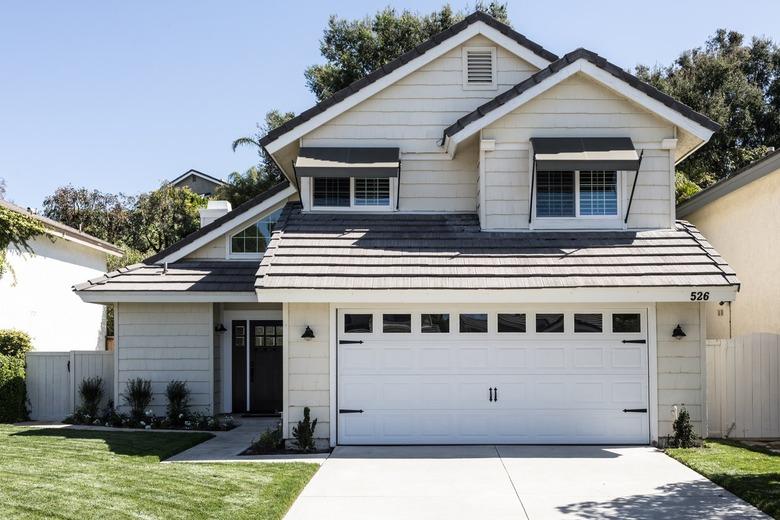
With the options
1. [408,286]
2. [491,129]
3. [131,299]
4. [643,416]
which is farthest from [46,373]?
[643,416]

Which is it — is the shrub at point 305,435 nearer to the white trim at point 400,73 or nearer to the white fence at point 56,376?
the white trim at point 400,73

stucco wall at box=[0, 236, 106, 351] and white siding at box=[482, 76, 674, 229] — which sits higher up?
white siding at box=[482, 76, 674, 229]

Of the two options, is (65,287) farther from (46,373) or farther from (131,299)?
(131,299)

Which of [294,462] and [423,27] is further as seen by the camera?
[423,27]

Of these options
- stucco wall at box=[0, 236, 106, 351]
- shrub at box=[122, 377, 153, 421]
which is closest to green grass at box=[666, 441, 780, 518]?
shrub at box=[122, 377, 153, 421]

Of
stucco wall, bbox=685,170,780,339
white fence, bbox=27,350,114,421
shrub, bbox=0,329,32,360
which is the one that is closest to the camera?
stucco wall, bbox=685,170,780,339

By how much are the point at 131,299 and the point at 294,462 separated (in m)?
5.68

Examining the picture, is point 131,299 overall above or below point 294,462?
above

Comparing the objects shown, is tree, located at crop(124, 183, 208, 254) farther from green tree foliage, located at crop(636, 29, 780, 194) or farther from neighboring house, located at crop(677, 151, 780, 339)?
neighboring house, located at crop(677, 151, 780, 339)

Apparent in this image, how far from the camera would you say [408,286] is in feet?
38.8

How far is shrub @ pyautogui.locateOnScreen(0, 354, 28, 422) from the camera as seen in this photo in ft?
51.1

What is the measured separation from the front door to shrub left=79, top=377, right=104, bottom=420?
2.69 metres

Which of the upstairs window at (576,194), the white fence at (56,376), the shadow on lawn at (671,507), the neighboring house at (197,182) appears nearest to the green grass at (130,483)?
the shadow on lawn at (671,507)

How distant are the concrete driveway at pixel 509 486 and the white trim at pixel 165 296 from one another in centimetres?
413
